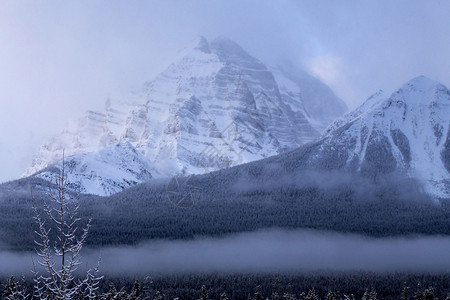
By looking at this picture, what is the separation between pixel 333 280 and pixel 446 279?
122 ft

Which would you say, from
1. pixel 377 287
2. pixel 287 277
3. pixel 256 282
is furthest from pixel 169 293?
pixel 377 287

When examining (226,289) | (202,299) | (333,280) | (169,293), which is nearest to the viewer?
(202,299)

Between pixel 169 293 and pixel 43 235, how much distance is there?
13981 cm

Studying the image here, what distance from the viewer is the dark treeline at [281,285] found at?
159500 millimetres

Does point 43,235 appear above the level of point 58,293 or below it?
above

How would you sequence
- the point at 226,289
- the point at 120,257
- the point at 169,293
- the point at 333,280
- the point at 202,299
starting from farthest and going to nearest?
the point at 120,257
the point at 333,280
the point at 226,289
the point at 169,293
the point at 202,299

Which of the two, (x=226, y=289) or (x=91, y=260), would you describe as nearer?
(x=226, y=289)

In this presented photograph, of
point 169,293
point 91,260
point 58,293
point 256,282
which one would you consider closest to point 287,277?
point 256,282

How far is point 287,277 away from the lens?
627 feet

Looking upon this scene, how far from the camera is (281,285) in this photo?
174 meters

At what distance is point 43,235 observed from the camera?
2341cm

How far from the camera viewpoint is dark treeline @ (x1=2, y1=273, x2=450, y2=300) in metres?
160

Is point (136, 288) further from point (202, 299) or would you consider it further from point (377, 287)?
point (377, 287)

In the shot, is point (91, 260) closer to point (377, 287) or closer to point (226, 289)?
point (226, 289)
